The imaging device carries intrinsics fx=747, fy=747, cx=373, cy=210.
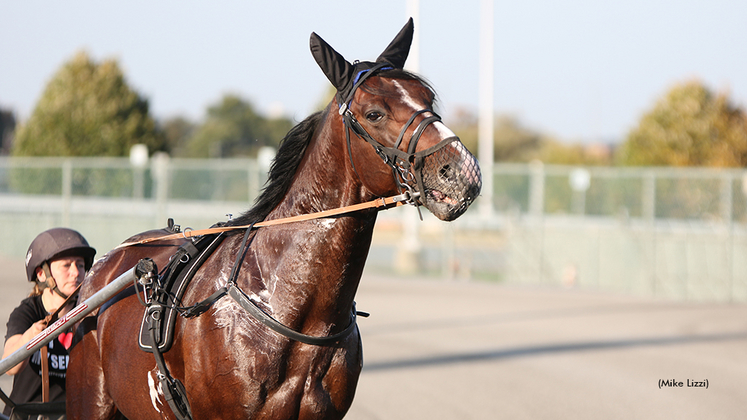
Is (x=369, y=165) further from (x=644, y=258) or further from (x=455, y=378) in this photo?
(x=644, y=258)

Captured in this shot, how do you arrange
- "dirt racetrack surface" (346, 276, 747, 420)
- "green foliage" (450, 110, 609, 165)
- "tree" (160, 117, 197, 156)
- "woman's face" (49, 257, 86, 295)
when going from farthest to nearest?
1. "tree" (160, 117, 197, 156)
2. "green foliage" (450, 110, 609, 165)
3. "dirt racetrack surface" (346, 276, 747, 420)
4. "woman's face" (49, 257, 86, 295)

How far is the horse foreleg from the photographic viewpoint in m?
3.57

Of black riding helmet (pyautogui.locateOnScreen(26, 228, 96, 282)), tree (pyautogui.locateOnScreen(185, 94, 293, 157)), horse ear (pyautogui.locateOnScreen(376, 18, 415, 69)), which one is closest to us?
horse ear (pyautogui.locateOnScreen(376, 18, 415, 69))

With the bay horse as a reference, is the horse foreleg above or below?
below

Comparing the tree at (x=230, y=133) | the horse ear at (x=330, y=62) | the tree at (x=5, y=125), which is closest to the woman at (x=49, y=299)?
the horse ear at (x=330, y=62)

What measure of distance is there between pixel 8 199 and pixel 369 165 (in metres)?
20.0

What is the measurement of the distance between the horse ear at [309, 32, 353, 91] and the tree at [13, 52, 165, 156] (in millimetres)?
27561

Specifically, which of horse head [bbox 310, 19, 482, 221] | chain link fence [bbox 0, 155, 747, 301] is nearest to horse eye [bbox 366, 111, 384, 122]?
horse head [bbox 310, 19, 482, 221]

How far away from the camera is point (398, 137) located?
2691mm

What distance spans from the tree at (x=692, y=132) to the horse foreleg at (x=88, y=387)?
76.5ft

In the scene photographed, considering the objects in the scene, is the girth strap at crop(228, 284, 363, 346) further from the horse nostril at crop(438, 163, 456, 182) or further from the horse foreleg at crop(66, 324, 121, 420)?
Result: the horse foreleg at crop(66, 324, 121, 420)

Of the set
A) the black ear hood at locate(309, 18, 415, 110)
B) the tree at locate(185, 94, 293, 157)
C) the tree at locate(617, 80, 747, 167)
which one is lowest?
the black ear hood at locate(309, 18, 415, 110)

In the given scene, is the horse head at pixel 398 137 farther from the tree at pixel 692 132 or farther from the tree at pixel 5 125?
the tree at pixel 5 125

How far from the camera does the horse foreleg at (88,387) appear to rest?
3.57 m
